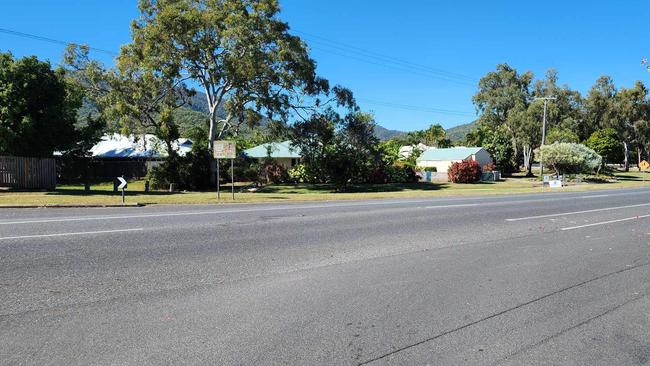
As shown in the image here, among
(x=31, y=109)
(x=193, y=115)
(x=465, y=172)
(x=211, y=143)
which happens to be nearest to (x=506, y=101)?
(x=465, y=172)

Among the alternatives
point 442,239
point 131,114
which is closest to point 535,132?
point 131,114

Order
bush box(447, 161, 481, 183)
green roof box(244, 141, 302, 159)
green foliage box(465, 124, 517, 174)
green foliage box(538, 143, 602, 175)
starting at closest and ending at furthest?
bush box(447, 161, 481, 183)
green roof box(244, 141, 302, 159)
green foliage box(538, 143, 602, 175)
green foliage box(465, 124, 517, 174)

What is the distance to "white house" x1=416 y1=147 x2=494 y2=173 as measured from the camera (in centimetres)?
6303

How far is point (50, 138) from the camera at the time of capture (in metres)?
27.0

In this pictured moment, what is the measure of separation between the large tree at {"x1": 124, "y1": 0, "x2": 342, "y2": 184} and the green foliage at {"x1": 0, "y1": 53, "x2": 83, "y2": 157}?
564 cm

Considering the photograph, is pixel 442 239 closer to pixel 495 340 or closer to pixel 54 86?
pixel 495 340

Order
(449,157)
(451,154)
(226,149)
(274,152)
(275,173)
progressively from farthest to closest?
(451,154) → (449,157) → (274,152) → (275,173) → (226,149)

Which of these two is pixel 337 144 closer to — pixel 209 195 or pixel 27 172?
pixel 209 195

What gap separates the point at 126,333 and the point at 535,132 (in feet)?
219

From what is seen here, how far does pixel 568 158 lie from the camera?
172 ft

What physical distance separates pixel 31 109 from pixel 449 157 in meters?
50.0

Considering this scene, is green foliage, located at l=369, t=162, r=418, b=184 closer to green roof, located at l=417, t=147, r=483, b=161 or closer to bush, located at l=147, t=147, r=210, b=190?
bush, located at l=147, t=147, r=210, b=190

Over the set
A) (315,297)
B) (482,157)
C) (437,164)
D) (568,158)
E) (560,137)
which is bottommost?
(315,297)

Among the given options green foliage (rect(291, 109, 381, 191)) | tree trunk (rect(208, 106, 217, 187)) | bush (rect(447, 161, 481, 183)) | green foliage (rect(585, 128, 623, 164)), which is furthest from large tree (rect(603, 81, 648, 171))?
tree trunk (rect(208, 106, 217, 187))
